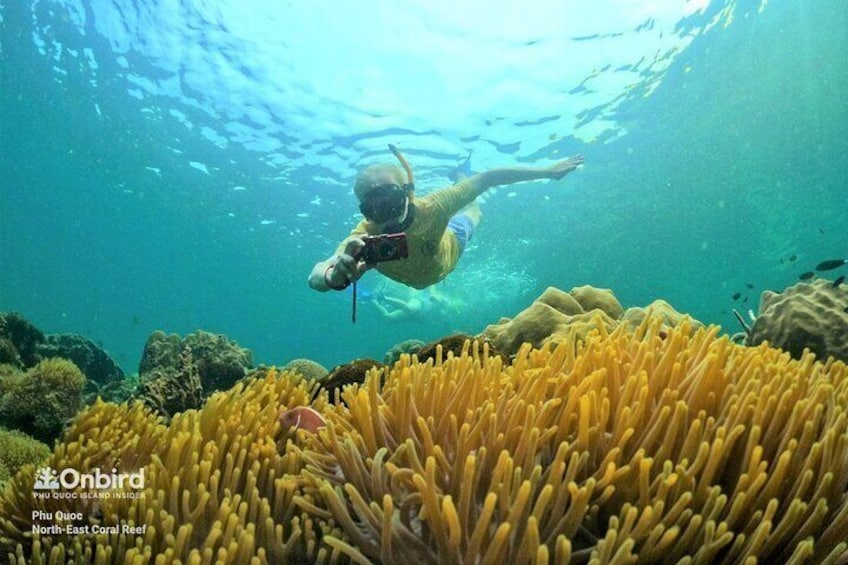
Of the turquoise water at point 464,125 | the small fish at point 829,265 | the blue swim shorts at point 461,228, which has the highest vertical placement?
the turquoise water at point 464,125

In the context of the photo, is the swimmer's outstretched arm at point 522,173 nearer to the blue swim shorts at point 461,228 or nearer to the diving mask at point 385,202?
the blue swim shorts at point 461,228

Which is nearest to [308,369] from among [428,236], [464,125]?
[428,236]

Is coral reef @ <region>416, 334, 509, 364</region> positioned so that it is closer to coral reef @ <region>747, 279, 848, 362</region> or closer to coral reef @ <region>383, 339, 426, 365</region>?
coral reef @ <region>747, 279, 848, 362</region>

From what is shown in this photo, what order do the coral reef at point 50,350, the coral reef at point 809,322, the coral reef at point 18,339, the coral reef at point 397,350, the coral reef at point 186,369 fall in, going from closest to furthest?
the coral reef at point 809,322
the coral reef at point 186,369
the coral reef at point 397,350
the coral reef at point 18,339
the coral reef at point 50,350

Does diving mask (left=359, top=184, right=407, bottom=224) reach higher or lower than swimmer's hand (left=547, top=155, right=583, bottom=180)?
lower

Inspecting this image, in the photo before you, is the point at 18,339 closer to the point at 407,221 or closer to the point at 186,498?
the point at 407,221

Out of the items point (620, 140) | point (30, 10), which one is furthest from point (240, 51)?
point (620, 140)

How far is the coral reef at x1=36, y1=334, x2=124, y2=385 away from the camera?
37.2 feet

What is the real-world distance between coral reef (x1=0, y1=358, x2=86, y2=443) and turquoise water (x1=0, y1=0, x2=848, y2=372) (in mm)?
13780

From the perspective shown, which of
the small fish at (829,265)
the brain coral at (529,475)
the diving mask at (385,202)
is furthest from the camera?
the small fish at (829,265)

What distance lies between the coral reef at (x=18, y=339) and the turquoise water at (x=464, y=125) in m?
11.6

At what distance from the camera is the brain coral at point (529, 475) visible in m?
1.15

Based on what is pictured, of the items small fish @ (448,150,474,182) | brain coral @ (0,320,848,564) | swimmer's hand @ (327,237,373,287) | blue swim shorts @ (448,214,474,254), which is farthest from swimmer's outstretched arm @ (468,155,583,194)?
brain coral @ (0,320,848,564)

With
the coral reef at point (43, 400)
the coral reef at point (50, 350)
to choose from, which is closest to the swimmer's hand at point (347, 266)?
the coral reef at point (43, 400)
